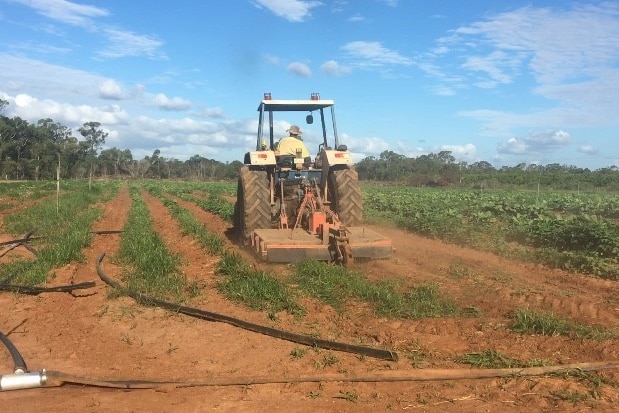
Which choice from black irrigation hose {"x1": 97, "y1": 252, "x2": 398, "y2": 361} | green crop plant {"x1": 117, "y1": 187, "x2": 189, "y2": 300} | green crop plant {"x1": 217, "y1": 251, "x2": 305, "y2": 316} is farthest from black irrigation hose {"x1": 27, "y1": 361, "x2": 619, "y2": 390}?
green crop plant {"x1": 117, "y1": 187, "x2": 189, "y2": 300}

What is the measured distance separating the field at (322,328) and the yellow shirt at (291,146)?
2195 millimetres

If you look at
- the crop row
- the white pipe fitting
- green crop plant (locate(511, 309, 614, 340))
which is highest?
the crop row

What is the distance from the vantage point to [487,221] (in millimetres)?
15969

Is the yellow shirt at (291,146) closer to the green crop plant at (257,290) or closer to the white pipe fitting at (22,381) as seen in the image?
the green crop plant at (257,290)

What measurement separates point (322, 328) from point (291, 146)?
6020 mm

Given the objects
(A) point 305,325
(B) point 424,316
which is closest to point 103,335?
(A) point 305,325

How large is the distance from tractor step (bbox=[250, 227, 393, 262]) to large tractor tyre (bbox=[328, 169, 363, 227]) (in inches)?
50.2

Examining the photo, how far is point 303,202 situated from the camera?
9.50m

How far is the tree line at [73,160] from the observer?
69.9 m

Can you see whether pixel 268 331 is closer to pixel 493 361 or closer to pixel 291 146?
pixel 493 361

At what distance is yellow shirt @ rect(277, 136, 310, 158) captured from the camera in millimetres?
11000

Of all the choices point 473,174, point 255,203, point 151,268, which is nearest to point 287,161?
point 255,203

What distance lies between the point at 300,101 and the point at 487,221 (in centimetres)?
789

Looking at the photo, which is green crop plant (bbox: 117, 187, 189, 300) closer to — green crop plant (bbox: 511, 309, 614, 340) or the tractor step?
the tractor step
